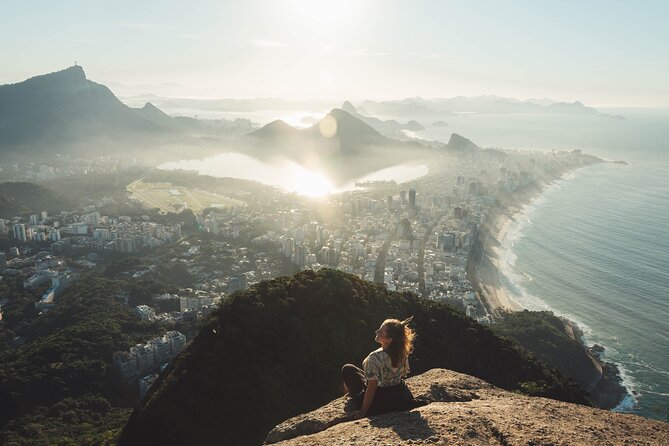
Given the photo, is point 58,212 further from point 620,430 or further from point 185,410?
point 620,430

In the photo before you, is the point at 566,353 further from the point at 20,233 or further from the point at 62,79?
the point at 62,79

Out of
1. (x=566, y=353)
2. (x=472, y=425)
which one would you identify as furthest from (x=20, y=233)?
(x=472, y=425)

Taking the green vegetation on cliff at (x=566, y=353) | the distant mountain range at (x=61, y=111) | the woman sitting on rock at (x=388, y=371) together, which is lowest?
the green vegetation on cliff at (x=566, y=353)

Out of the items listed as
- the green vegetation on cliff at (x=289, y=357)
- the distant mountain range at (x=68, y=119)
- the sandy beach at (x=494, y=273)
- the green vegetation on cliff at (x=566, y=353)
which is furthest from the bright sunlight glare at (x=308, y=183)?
the green vegetation on cliff at (x=289, y=357)

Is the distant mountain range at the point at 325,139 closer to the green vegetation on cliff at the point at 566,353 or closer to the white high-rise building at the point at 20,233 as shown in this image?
the white high-rise building at the point at 20,233

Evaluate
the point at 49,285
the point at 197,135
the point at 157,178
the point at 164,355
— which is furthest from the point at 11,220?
the point at 197,135

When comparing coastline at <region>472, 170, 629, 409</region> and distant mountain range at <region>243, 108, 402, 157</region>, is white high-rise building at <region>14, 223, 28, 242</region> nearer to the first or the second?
coastline at <region>472, 170, 629, 409</region>

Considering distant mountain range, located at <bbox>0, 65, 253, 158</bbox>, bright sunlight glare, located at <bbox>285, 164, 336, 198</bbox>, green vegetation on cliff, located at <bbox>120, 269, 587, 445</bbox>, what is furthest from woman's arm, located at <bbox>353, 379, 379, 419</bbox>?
distant mountain range, located at <bbox>0, 65, 253, 158</bbox>
